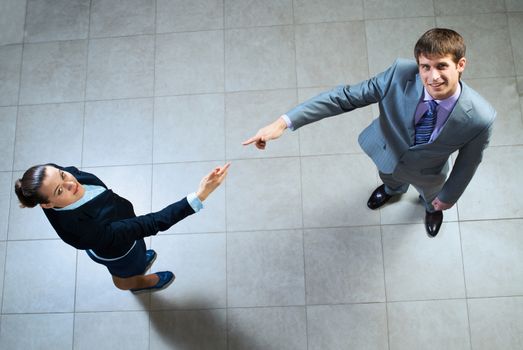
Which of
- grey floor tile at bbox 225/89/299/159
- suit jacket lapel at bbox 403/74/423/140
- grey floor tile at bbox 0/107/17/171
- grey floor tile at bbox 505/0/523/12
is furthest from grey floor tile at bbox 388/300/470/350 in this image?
grey floor tile at bbox 0/107/17/171

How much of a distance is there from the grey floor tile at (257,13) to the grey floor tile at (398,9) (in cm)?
62

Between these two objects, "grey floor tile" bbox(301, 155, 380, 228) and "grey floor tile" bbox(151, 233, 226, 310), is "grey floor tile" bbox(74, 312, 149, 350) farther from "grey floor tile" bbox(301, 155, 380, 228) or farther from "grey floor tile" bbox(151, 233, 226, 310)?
"grey floor tile" bbox(301, 155, 380, 228)

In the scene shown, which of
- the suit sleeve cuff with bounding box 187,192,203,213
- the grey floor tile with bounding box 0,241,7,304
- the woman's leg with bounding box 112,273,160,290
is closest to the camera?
the suit sleeve cuff with bounding box 187,192,203,213

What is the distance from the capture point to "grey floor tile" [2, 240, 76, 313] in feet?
10.0

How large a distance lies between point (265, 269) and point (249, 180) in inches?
24.8

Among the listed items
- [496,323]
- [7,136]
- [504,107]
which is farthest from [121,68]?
[496,323]

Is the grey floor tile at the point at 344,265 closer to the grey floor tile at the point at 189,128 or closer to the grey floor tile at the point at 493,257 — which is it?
the grey floor tile at the point at 493,257

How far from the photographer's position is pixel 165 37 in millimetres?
3447

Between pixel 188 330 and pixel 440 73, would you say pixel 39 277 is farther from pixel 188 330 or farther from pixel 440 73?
pixel 440 73

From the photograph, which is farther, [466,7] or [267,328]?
[466,7]

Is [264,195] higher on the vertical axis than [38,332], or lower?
higher

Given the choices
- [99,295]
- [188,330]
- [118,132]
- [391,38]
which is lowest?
[188,330]

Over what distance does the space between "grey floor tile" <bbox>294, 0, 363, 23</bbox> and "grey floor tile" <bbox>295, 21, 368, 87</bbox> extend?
49 mm

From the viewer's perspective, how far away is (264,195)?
10.2 feet
